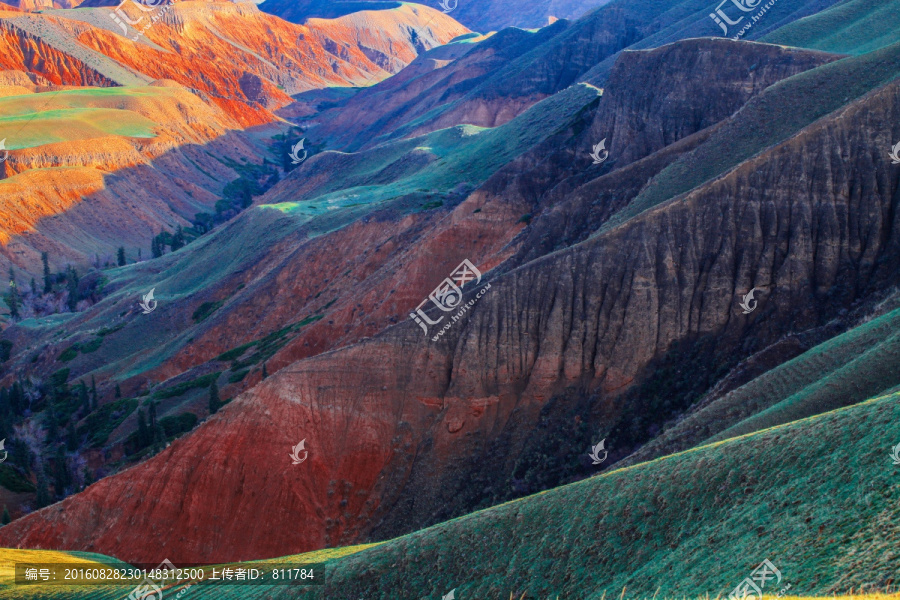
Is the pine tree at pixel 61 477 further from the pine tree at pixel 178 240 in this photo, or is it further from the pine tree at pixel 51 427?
the pine tree at pixel 178 240

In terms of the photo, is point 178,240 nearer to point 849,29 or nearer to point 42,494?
point 42,494

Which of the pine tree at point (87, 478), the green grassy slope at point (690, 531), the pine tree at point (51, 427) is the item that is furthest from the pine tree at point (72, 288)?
the green grassy slope at point (690, 531)

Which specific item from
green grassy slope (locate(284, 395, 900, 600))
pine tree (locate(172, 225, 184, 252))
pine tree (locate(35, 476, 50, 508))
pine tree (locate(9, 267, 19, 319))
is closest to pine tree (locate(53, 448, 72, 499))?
pine tree (locate(35, 476, 50, 508))

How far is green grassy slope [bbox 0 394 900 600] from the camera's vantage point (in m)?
14.1

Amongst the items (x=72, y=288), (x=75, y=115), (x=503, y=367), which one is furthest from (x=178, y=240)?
(x=503, y=367)

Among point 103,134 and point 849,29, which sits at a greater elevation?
point 103,134

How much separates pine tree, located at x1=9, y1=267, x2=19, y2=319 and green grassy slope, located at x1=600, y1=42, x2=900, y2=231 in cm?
7578

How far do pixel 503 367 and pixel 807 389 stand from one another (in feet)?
53.7

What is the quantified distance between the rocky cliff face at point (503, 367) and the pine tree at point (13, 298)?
197ft

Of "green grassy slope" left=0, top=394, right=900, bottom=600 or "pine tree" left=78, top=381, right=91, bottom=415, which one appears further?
"pine tree" left=78, top=381, right=91, bottom=415

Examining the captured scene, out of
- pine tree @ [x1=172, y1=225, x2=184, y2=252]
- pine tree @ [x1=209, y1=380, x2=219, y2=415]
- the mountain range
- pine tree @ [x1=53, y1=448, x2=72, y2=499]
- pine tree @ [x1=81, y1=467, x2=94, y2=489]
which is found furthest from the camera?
pine tree @ [x1=172, y1=225, x2=184, y2=252]

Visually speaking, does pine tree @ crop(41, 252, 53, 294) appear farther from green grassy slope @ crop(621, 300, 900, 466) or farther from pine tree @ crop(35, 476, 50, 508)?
green grassy slope @ crop(621, 300, 900, 466)

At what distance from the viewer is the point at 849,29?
56.0m

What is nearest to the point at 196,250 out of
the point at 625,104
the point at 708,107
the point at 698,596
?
the point at 625,104
